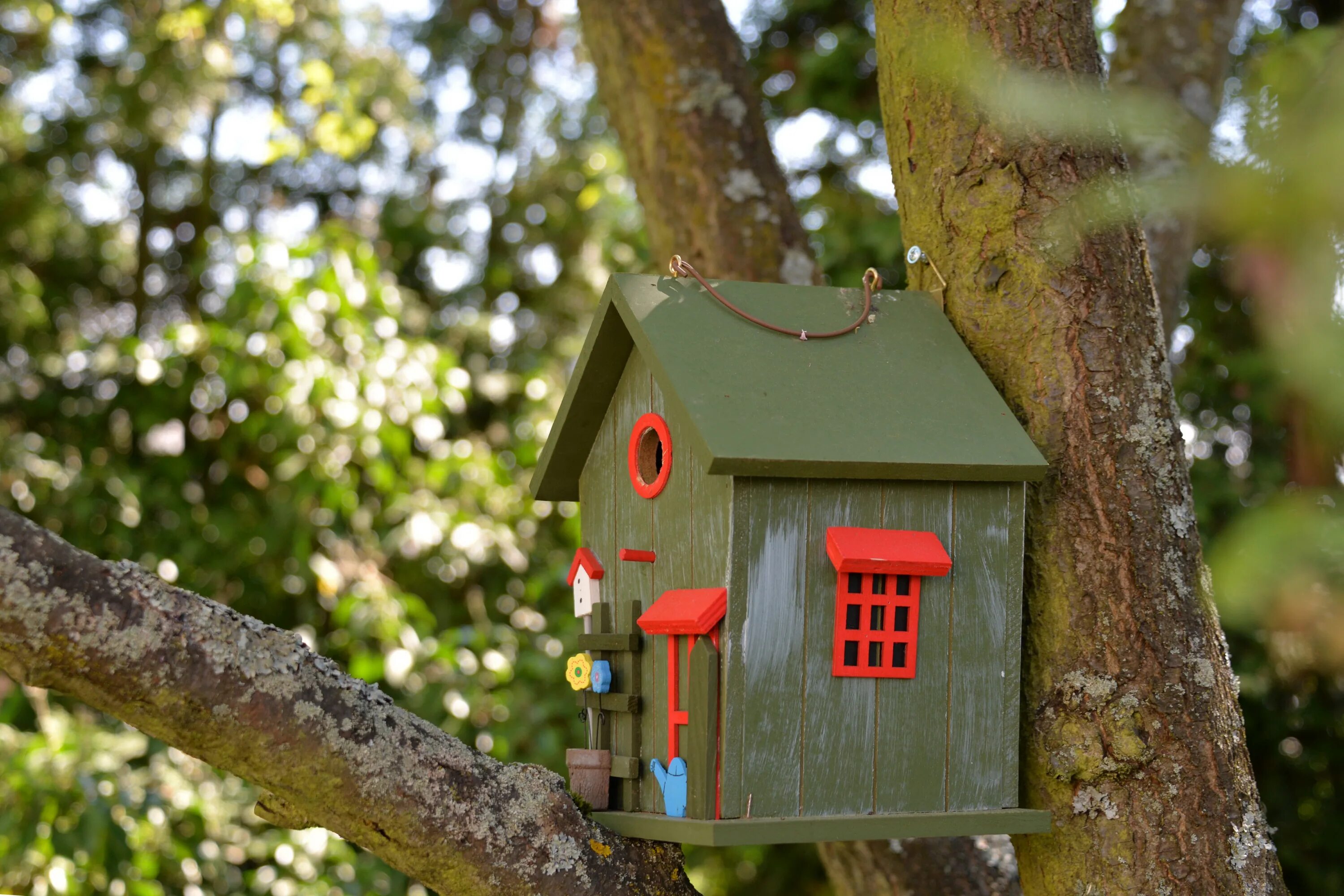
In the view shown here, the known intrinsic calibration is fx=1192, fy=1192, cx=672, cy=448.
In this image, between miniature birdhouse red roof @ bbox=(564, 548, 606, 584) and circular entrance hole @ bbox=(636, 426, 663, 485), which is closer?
circular entrance hole @ bbox=(636, 426, 663, 485)

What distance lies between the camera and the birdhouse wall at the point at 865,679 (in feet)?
5.25

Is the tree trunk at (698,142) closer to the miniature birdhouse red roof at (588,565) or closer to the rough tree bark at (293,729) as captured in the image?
Answer: the miniature birdhouse red roof at (588,565)

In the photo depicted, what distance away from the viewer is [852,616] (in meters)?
1.67

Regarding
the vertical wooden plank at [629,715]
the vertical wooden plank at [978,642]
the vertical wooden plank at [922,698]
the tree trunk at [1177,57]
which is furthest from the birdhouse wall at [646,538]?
the tree trunk at [1177,57]

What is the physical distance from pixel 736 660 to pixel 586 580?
54 cm

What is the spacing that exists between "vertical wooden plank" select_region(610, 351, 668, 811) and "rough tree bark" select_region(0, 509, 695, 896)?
145 mm

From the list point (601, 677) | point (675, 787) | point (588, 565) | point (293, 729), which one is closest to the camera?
point (293, 729)

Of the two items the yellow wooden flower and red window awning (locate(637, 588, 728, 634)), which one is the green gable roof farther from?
the yellow wooden flower

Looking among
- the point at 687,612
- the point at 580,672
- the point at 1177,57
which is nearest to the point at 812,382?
the point at 687,612

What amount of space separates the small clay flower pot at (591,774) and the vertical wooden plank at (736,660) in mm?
360

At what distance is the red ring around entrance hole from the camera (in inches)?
71.0

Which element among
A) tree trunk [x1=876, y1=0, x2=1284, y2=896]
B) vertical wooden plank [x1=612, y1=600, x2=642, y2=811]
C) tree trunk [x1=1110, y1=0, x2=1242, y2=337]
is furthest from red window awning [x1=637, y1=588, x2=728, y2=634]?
tree trunk [x1=1110, y1=0, x2=1242, y2=337]

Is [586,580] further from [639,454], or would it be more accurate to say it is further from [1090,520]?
[1090,520]

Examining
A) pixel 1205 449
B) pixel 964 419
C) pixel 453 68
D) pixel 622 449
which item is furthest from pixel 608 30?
pixel 453 68
